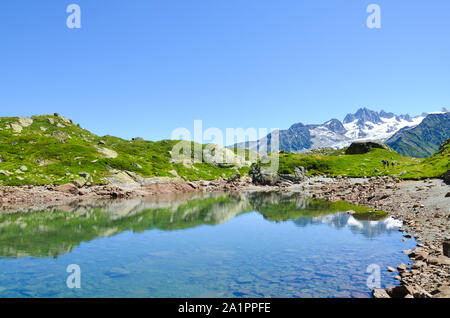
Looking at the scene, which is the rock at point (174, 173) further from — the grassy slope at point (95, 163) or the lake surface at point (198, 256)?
the lake surface at point (198, 256)

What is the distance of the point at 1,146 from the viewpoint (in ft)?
356

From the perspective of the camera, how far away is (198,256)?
27125mm

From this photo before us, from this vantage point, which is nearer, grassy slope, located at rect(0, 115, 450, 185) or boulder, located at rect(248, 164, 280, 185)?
grassy slope, located at rect(0, 115, 450, 185)

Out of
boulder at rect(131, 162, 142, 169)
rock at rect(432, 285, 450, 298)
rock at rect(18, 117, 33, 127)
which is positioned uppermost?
rock at rect(18, 117, 33, 127)

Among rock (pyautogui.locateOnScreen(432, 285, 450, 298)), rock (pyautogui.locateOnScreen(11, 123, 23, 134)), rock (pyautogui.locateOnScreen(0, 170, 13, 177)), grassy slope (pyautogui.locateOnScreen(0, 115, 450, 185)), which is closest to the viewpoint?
rock (pyautogui.locateOnScreen(432, 285, 450, 298))

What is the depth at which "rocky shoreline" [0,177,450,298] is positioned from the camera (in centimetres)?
1823

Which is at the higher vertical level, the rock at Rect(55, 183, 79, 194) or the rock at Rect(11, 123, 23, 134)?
the rock at Rect(11, 123, 23, 134)

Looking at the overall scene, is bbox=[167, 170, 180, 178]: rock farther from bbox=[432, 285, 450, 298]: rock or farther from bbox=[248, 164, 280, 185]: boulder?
bbox=[432, 285, 450, 298]: rock

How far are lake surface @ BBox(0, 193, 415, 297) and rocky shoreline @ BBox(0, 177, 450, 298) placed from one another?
1816 mm

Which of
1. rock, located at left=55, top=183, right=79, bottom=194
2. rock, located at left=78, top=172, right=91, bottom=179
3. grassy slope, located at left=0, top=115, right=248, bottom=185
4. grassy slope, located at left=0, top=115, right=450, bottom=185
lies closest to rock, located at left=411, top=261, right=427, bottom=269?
grassy slope, located at left=0, top=115, right=450, bottom=185

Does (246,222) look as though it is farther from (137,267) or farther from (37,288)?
(37,288)

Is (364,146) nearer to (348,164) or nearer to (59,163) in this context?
(348,164)

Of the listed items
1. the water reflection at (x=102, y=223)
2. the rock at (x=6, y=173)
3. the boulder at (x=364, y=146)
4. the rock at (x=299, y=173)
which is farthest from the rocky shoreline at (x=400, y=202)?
the boulder at (x=364, y=146)

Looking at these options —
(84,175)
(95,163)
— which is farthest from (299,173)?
(84,175)
